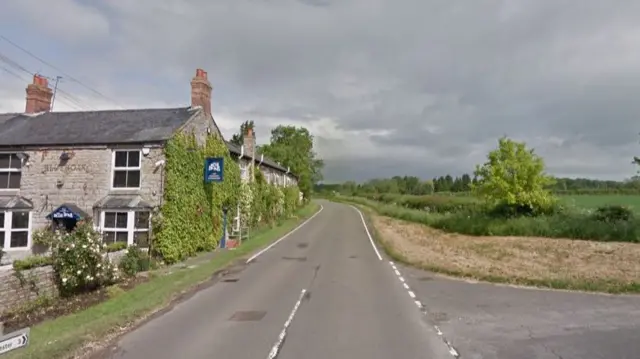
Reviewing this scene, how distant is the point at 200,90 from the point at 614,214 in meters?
27.2

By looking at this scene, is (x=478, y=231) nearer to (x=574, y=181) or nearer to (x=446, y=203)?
(x=446, y=203)

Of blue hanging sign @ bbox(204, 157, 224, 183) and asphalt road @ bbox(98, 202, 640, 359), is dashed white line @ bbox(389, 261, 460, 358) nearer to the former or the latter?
asphalt road @ bbox(98, 202, 640, 359)

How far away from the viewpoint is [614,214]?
28.0 metres

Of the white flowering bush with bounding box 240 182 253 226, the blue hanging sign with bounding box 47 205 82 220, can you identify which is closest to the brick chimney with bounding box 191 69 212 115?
the white flowering bush with bounding box 240 182 253 226

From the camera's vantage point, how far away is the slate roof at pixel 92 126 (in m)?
19.2

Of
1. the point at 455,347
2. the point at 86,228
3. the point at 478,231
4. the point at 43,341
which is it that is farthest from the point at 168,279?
the point at 478,231

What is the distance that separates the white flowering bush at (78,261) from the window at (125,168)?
20.7ft

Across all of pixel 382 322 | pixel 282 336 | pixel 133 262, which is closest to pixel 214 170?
pixel 133 262

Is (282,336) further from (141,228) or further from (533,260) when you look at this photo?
(533,260)

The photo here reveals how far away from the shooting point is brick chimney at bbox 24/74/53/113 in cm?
2339

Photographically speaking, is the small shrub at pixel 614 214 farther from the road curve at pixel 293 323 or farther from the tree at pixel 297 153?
the tree at pixel 297 153

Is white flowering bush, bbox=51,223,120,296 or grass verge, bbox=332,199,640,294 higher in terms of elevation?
white flowering bush, bbox=51,223,120,296

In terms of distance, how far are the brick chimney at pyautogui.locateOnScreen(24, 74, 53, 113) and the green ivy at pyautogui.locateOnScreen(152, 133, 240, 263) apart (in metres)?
9.71

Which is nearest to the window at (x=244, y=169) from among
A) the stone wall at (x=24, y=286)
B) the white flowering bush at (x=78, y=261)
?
the white flowering bush at (x=78, y=261)
